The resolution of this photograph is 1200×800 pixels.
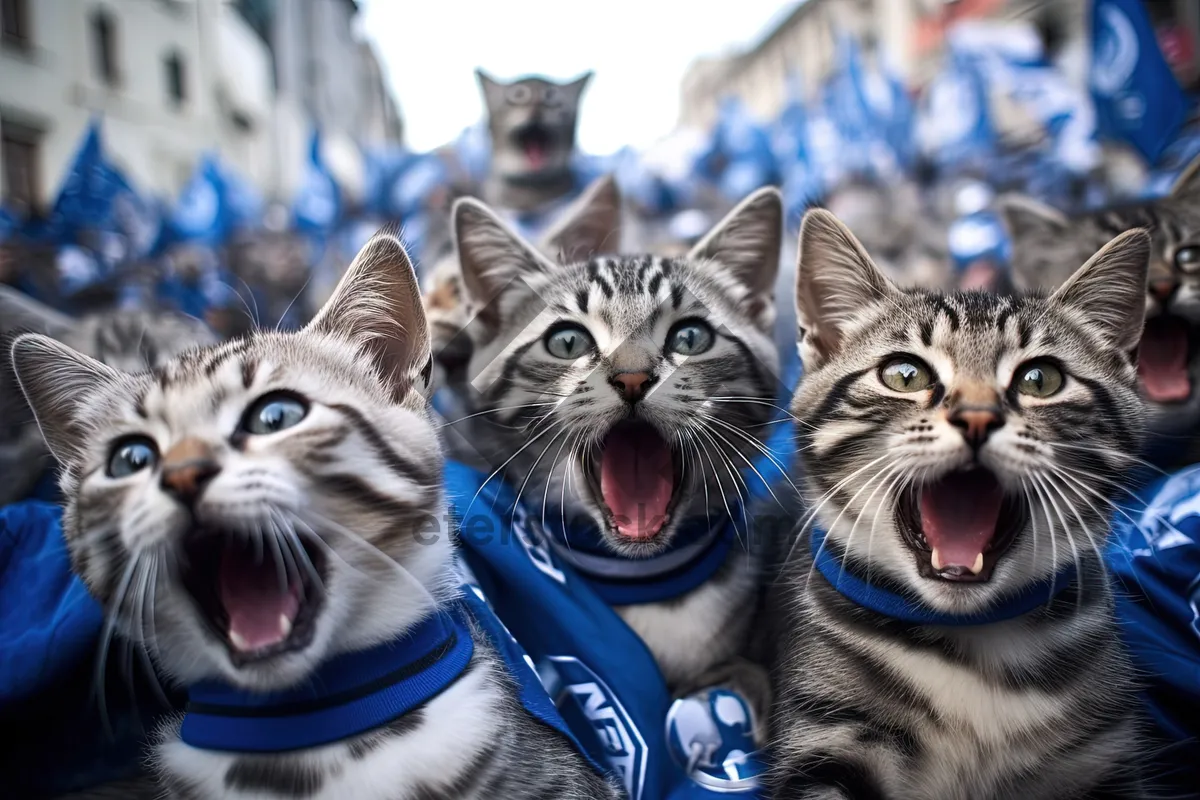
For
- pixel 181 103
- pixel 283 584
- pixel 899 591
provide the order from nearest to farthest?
pixel 283 584
pixel 899 591
pixel 181 103

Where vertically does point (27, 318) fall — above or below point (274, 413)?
above

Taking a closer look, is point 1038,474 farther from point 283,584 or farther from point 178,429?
point 178,429

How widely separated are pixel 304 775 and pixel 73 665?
62 centimetres

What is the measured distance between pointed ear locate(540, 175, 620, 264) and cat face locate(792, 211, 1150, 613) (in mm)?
725

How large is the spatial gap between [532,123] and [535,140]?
7.0 inches

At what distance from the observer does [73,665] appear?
4.14ft

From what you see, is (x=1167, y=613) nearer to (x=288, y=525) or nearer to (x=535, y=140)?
(x=288, y=525)

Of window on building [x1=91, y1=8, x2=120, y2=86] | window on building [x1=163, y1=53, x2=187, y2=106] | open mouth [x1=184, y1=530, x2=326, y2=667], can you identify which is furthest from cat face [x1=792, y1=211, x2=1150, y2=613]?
window on building [x1=91, y1=8, x2=120, y2=86]

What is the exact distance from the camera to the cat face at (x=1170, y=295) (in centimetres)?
160

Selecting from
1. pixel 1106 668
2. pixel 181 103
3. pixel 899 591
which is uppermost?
pixel 181 103

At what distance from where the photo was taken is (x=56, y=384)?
992mm

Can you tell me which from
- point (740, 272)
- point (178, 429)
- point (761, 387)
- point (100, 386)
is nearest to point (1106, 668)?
point (761, 387)

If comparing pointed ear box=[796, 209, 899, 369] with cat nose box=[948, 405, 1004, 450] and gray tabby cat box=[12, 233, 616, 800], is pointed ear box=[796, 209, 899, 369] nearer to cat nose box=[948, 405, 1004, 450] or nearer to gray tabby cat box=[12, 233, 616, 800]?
cat nose box=[948, 405, 1004, 450]

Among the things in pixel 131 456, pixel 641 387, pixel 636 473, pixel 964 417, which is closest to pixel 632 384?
pixel 641 387
